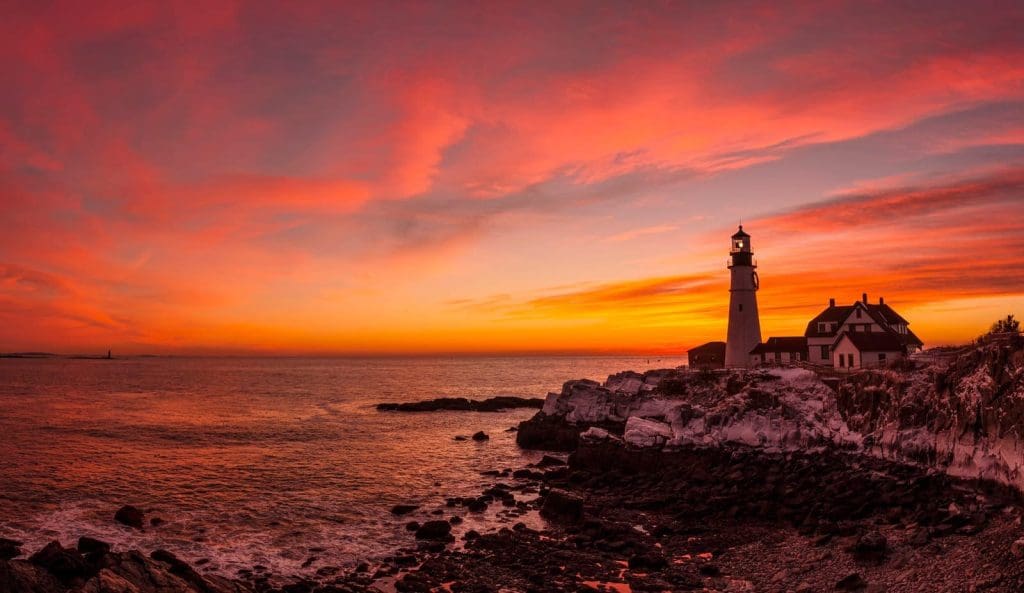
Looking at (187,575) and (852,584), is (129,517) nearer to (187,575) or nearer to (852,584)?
(187,575)

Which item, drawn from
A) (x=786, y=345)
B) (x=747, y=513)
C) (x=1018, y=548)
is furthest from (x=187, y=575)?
(x=786, y=345)

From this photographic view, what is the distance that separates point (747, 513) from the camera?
24.7m

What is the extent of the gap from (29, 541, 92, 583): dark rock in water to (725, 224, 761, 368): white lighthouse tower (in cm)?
5941

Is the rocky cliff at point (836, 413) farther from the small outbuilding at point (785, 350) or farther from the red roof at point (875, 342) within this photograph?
the small outbuilding at point (785, 350)

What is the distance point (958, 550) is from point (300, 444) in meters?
45.0

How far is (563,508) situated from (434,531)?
232 inches

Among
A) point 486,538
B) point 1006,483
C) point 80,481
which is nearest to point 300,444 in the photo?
point 80,481

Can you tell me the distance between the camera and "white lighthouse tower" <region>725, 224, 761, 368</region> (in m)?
62.4

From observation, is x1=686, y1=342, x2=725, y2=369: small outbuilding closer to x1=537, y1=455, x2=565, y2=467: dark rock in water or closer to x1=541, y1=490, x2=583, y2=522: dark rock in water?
x1=537, y1=455, x2=565, y2=467: dark rock in water

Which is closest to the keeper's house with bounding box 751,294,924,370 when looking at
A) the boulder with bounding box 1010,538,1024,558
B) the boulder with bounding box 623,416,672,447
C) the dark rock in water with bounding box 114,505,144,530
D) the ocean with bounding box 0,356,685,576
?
the boulder with bounding box 623,416,672,447

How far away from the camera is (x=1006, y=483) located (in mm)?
20125

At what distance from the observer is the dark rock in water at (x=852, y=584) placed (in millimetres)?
15914

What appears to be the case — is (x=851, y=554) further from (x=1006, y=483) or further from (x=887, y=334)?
(x=887, y=334)

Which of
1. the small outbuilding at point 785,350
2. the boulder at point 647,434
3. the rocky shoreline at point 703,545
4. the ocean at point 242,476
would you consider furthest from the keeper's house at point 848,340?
the ocean at point 242,476
